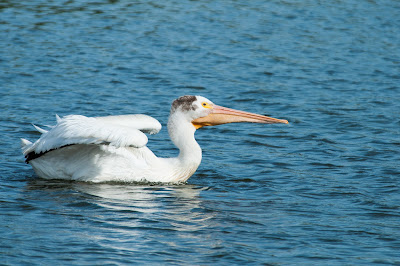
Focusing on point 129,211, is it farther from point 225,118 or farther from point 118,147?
point 225,118

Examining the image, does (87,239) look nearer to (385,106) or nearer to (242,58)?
(385,106)

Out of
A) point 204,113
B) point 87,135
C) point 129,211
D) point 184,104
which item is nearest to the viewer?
point 129,211

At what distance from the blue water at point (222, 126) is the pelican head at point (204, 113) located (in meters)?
0.61

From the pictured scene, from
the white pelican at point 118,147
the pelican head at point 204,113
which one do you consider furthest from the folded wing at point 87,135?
the pelican head at point 204,113

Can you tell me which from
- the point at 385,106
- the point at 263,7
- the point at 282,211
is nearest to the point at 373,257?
the point at 282,211

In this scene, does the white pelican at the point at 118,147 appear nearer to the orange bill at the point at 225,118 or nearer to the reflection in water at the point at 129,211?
the orange bill at the point at 225,118

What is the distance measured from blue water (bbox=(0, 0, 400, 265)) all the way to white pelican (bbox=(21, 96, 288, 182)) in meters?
0.16

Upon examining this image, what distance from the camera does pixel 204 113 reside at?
26.2ft

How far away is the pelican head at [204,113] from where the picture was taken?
7867 mm

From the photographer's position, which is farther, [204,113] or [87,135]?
[204,113]

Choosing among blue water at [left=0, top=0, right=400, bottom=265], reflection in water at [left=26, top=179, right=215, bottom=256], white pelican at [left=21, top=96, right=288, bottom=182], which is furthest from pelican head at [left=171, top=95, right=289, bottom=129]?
reflection in water at [left=26, top=179, right=215, bottom=256]

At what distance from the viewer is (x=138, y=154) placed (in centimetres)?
766

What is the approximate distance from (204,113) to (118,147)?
1188mm

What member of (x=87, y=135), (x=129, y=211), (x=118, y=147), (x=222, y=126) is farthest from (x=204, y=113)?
(x=222, y=126)
